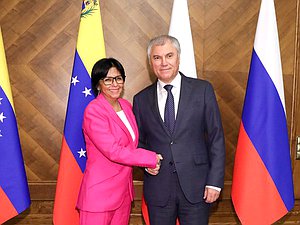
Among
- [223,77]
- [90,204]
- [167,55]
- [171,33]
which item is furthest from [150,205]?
[223,77]

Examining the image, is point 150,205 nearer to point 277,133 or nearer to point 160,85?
point 160,85

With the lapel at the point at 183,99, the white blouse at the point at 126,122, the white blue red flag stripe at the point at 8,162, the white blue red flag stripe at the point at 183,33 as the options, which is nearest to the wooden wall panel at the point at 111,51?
the white blue red flag stripe at the point at 183,33

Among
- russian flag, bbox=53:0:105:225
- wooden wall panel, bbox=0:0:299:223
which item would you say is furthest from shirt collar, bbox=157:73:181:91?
wooden wall panel, bbox=0:0:299:223

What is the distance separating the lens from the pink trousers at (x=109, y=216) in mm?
1921

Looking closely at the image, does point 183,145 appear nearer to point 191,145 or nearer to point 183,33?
point 191,145

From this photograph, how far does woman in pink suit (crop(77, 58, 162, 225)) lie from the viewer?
1.85 metres

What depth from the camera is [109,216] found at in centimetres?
195

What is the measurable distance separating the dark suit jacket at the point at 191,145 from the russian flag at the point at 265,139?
18.5 inches

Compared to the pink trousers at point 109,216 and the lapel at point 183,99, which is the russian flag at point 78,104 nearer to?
the pink trousers at point 109,216

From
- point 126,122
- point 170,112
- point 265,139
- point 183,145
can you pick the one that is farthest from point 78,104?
point 265,139

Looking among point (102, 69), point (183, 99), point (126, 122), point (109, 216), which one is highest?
point (102, 69)

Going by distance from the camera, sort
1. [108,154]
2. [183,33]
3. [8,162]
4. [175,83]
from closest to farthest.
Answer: [108,154] < [175,83] < [8,162] < [183,33]

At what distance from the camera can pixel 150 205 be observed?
6.50 feet

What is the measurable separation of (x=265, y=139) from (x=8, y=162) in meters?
1.62
